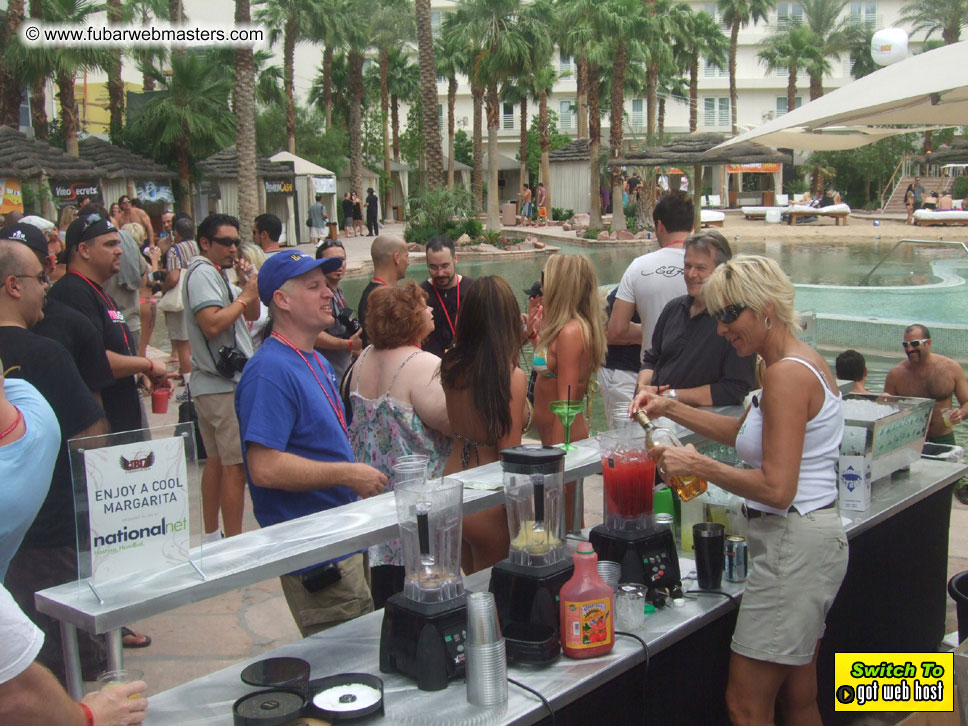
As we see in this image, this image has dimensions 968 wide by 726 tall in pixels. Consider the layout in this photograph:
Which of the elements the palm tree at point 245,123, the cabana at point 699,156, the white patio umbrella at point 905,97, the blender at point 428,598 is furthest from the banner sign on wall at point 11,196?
the blender at point 428,598

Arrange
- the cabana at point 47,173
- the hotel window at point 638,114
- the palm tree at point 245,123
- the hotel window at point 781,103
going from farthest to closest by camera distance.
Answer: the hotel window at point 638,114
the hotel window at point 781,103
the palm tree at point 245,123
the cabana at point 47,173

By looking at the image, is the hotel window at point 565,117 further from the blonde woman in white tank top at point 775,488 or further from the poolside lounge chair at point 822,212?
the blonde woman in white tank top at point 775,488

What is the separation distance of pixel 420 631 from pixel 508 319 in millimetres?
1563

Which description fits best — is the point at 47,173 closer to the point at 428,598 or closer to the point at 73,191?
the point at 73,191

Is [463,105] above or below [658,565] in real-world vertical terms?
above

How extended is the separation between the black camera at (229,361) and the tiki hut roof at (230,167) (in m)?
26.8

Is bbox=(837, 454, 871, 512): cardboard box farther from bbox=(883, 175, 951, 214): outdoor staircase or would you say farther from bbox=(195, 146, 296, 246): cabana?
bbox=(883, 175, 951, 214): outdoor staircase

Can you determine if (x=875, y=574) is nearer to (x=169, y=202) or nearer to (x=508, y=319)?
(x=508, y=319)

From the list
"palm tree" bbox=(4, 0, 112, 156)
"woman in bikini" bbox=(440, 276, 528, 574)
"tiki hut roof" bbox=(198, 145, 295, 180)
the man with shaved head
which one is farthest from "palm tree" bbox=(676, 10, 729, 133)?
"woman in bikini" bbox=(440, 276, 528, 574)

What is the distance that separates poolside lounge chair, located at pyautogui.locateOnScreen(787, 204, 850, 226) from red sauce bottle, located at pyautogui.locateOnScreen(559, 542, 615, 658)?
40.2 metres

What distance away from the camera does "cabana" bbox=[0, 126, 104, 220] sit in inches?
801

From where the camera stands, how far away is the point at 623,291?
571cm

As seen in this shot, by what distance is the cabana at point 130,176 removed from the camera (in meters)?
28.1

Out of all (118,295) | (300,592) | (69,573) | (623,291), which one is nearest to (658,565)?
(300,592)
